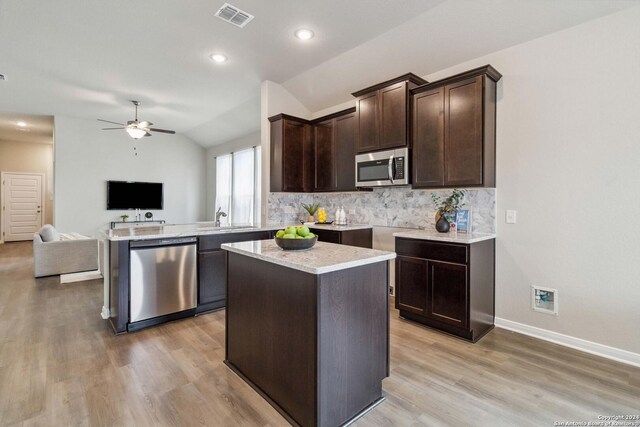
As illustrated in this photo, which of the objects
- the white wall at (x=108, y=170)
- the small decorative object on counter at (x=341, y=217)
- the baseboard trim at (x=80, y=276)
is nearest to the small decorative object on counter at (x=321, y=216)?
the small decorative object on counter at (x=341, y=217)

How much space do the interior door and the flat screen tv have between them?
13.6ft

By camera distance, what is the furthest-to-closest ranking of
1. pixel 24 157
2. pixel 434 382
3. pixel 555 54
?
pixel 24 157, pixel 555 54, pixel 434 382

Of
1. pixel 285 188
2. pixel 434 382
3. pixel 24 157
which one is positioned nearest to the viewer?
pixel 434 382

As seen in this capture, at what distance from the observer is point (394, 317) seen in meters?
3.35

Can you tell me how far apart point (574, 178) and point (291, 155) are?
3.30 metres

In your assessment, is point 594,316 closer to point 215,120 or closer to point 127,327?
point 127,327

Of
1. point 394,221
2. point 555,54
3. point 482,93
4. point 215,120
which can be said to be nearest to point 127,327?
point 394,221

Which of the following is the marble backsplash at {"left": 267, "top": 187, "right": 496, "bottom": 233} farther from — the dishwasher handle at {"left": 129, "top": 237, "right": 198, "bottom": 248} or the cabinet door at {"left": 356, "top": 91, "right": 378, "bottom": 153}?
the dishwasher handle at {"left": 129, "top": 237, "right": 198, "bottom": 248}

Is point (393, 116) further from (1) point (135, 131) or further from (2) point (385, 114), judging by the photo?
(1) point (135, 131)

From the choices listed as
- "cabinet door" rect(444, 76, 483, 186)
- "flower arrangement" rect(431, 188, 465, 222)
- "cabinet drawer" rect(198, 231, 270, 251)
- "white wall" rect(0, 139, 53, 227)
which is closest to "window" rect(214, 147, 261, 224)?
"cabinet drawer" rect(198, 231, 270, 251)

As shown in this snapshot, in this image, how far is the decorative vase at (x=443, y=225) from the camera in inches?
125

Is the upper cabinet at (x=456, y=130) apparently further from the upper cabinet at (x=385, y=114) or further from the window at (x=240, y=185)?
the window at (x=240, y=185)

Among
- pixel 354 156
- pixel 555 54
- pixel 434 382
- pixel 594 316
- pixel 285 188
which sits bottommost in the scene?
pixel 434 382

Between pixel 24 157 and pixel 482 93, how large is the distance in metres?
12.0
